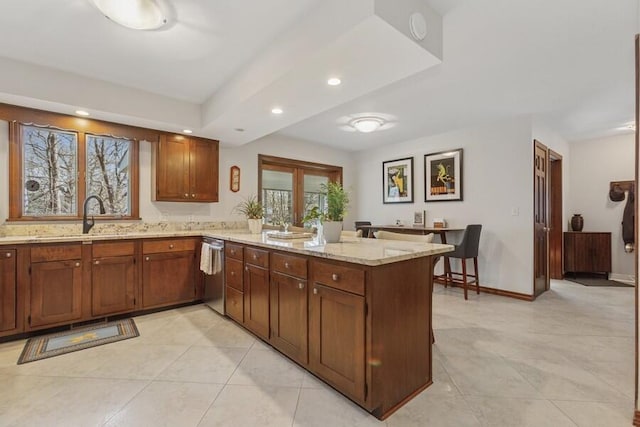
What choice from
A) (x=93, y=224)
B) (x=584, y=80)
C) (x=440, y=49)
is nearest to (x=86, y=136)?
(x=93, y=224)

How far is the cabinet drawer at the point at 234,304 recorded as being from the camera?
9.46 feet

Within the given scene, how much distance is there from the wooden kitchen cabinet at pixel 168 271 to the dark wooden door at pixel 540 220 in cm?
438

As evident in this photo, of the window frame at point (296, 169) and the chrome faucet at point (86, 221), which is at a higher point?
the window frame at point (296, 169)

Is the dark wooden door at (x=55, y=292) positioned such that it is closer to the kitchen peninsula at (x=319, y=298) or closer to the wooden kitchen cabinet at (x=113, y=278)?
the kitchen peninsula at (x=319, y=298)

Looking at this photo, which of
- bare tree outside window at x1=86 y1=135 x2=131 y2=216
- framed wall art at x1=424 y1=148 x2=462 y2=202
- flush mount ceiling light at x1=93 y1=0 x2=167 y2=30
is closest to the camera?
flush mount ceiling light at x1=93 y1=0 x2=167 y2=30

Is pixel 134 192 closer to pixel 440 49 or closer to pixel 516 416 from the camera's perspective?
pixel 440 49

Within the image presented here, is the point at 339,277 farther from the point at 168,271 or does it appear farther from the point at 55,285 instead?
the point at 55,285

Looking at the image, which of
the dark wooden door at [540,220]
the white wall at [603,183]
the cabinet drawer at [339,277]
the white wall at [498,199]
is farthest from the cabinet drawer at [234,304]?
the white wall at [603,183]

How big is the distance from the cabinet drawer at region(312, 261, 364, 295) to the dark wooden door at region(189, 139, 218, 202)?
2573 mm

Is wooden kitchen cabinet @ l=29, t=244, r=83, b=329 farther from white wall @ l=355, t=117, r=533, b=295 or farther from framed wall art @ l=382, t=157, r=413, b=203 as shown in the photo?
white wall @ l=355, t=117, r=533, b=295

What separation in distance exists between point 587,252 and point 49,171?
305 inches

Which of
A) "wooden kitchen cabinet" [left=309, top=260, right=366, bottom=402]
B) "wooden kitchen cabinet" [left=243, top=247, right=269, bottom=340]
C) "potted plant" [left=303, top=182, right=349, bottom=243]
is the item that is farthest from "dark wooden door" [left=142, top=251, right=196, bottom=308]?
"wooden kitchen cabinet" [left=309, top=260, right=366, bottom=402]

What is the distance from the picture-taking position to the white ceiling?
1.99 meters

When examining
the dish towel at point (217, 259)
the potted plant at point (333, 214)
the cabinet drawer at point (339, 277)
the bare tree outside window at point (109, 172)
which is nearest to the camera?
the cabinet drawer at point (339, 277)
